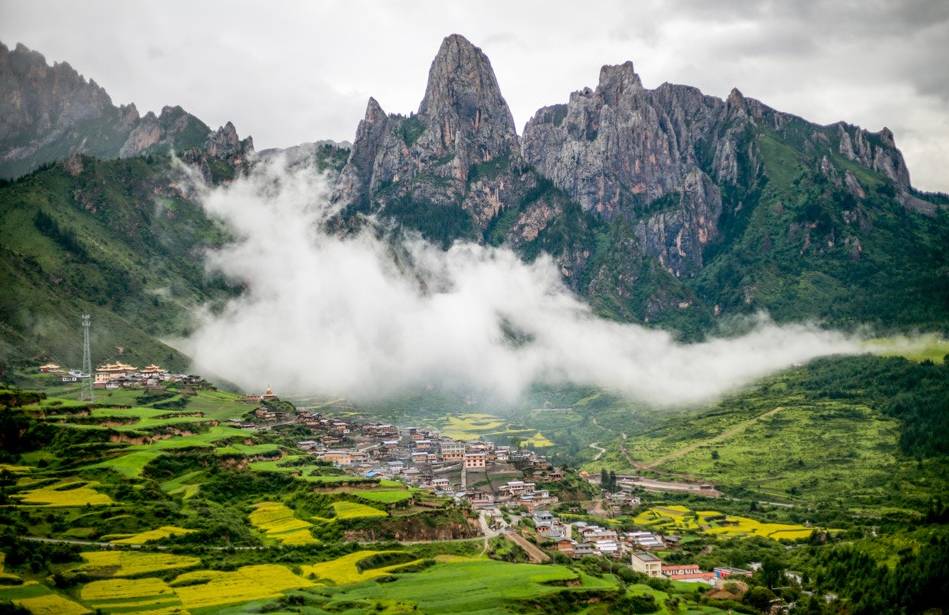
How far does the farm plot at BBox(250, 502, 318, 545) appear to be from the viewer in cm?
8625

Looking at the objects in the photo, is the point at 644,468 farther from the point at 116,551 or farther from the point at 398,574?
the point at 116,551

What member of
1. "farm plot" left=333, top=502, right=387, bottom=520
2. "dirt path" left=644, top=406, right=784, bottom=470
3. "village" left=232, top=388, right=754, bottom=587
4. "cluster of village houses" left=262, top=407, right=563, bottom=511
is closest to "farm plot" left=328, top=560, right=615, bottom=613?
"village" left=232, top=388, right=754, bottom=587

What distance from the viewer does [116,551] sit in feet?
246

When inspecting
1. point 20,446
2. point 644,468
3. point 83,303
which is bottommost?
point 644,468

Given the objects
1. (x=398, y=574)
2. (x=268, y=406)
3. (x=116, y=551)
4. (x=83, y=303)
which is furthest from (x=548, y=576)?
(x=83, y=303)

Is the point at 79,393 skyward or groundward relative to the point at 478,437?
skyward

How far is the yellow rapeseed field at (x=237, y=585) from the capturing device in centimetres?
6656

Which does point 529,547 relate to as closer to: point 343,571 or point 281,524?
point 343,571

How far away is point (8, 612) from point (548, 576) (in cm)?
4327

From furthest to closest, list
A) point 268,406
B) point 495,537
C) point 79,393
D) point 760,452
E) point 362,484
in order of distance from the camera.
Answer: point 760,452
point 268,406
point 79,393
point 362,484
point 495,537

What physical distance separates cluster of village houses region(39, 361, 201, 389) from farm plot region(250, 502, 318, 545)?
59766 millimetres

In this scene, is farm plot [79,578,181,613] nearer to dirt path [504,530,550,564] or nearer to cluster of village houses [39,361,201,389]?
dirt path [504,530,550,564]

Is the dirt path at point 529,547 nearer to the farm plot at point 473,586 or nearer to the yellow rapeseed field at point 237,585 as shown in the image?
the farm plot at point 473,586

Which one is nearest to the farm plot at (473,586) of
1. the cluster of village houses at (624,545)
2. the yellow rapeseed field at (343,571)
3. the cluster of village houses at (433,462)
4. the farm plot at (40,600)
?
the yellow rapeseed field at (343,571)
